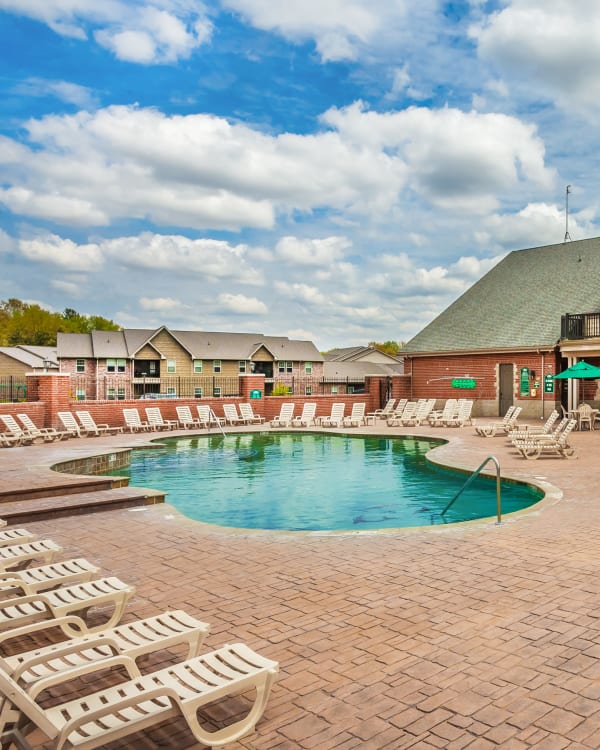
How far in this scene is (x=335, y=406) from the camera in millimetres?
24578

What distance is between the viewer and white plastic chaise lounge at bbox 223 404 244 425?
2431cm

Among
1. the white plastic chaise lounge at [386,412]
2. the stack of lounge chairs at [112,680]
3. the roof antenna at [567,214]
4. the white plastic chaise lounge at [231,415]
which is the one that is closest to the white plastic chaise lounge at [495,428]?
the white plastic chaise lounge at [386,412]

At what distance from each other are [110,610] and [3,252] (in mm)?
43558

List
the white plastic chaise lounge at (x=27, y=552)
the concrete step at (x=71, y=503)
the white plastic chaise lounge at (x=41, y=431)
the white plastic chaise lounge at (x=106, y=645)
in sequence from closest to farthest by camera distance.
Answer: the white plastic chaise lounge at (x=106, y=645), the white plastic chaise lounge at (x=27, y=552), the concrete step at (x=71, y=503), the white plastic chaise lounge at (x=41, y=431)

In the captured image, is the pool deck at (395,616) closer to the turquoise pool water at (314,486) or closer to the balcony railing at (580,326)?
the turquoise pool water at (314,486)

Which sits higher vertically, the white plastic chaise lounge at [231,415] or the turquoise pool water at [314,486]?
the white plastic chaise lounge at [231,415]

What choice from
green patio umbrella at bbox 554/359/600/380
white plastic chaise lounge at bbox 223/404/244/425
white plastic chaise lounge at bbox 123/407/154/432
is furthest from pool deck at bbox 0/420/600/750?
white plastic chaise lounge at bbox 223/404/244/425

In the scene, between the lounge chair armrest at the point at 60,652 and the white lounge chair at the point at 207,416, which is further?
the white lounge chair at the point at 207,416

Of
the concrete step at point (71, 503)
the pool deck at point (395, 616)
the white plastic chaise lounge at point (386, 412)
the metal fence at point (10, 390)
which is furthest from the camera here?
the white plastic chaise lounge at point (386, 412)

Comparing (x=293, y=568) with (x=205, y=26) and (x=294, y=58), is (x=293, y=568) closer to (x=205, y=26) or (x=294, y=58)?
(x=205, y=26)

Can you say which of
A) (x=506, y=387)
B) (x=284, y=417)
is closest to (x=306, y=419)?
(x=284, y=417)

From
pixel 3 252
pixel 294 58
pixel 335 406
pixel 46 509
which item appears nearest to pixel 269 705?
pixel 46 509

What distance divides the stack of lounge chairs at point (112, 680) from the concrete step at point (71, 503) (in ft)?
14.9

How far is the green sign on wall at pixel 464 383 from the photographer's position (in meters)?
27.4
